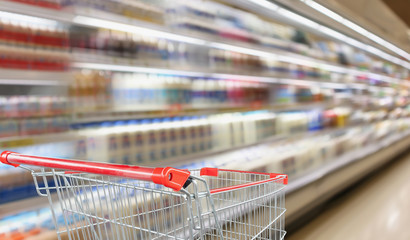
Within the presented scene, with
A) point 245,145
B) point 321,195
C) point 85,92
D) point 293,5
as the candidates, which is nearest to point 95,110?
point 85,92

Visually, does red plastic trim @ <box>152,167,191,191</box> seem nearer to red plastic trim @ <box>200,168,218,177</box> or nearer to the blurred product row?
red plastic trim @ <box>200,168,218,177</box>

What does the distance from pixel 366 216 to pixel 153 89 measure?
8.05 feet

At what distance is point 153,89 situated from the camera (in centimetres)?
240

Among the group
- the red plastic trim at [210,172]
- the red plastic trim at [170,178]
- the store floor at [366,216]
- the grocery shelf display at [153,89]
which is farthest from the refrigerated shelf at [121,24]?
the store floor at [366,216]

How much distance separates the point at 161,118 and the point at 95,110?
558 millimetres

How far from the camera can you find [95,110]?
Answer: 1.97 m

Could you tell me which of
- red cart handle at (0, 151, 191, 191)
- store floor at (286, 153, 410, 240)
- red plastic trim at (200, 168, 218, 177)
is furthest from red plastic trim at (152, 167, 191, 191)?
store floor at (286, 153, 410, 240)

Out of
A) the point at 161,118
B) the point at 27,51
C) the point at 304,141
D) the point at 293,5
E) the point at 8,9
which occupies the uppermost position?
the point at 293,5

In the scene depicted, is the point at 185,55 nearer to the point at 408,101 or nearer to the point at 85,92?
the point at 85,92

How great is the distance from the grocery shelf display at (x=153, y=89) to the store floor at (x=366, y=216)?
15.4 inches

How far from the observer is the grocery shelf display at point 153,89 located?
1.69 m

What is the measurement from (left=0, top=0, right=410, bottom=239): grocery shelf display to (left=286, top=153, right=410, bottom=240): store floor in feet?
1.28

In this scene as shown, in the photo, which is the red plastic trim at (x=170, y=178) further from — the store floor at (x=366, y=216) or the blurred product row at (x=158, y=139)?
the store floor at (x=366, y=216)

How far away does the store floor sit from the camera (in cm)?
291
